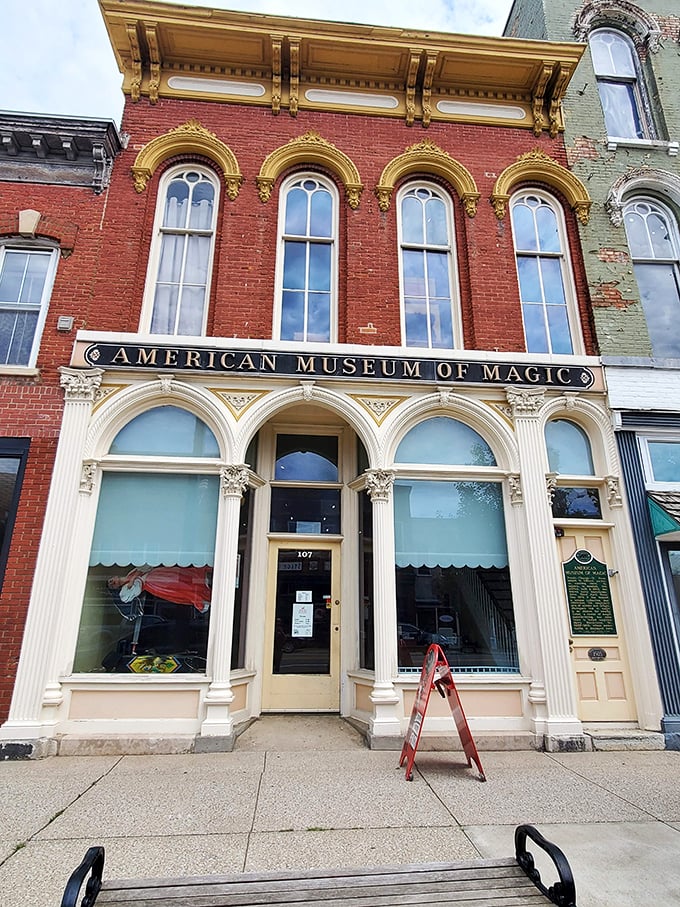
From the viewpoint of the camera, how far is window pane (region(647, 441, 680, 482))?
25.9 feet

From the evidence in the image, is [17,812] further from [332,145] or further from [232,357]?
[332,145]

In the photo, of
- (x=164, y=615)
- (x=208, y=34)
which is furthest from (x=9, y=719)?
(x=208, y=34)

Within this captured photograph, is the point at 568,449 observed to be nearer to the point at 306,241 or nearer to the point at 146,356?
the point at 306,241

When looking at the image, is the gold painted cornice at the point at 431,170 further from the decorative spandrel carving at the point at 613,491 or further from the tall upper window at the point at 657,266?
the decorative spandrel carving at the point at 613,491

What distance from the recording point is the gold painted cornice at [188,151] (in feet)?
28.2

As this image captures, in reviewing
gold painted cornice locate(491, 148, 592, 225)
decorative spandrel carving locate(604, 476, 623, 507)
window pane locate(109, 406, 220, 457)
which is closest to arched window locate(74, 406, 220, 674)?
window pane locate(109, 406, 220, 457)

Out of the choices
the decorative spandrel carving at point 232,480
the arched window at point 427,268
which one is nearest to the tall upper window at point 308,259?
the arched window at point 427,268

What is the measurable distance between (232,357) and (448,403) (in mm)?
3346

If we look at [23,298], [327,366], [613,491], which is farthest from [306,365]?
[613,491]

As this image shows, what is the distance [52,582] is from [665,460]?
29.4 ft

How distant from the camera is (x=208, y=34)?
8.80 m

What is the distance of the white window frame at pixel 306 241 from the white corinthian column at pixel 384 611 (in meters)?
2.61

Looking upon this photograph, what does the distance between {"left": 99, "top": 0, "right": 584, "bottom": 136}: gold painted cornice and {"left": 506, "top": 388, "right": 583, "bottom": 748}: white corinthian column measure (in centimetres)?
573

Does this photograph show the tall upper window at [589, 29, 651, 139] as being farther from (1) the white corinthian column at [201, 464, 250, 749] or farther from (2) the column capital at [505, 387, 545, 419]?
(1) the white corinthian column at [201, 464, 250, 749]
